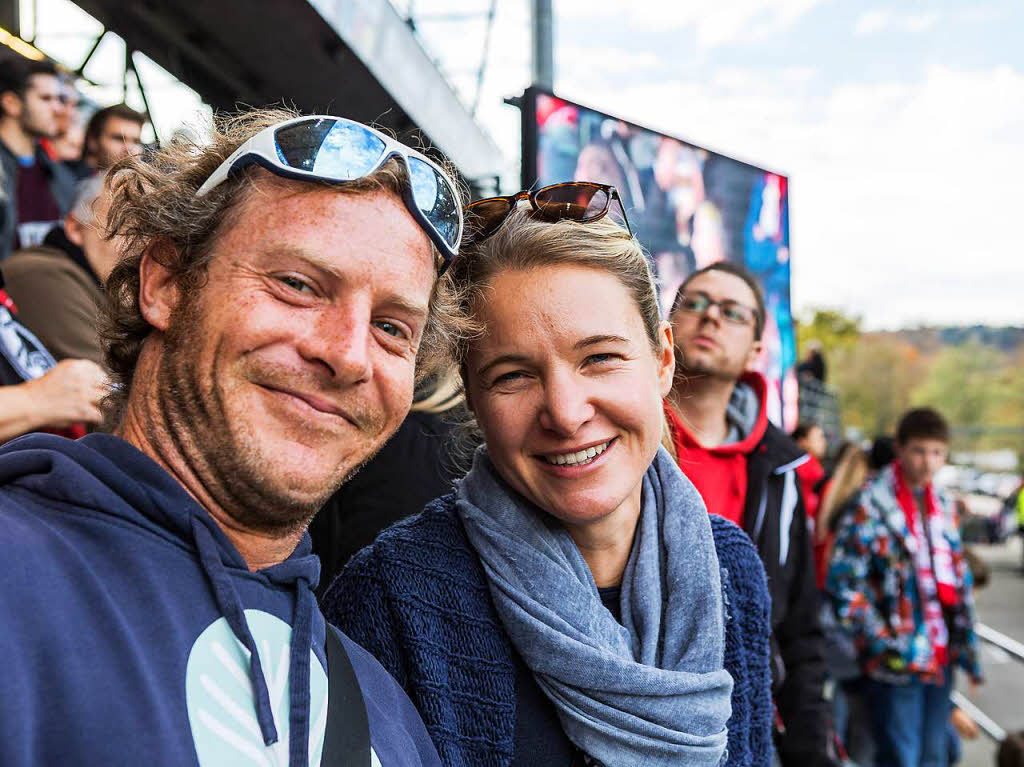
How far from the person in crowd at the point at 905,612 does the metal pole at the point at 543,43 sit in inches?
136

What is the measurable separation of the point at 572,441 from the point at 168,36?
567cm

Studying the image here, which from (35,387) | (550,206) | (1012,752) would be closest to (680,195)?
(550,206)

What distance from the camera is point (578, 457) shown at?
1759 millimetres

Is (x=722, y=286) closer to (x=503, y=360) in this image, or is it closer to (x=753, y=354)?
(x=753, y=354)

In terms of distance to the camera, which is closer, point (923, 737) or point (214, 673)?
point (214, 673)

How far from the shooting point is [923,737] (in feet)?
15.9

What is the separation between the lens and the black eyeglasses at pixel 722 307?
3104 mm

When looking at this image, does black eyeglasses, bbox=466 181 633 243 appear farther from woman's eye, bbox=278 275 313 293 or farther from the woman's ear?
woman's eye, bbox=278 275 313 293

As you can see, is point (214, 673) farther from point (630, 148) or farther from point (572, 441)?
point (630, 148)

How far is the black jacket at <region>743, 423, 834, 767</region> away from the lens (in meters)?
2.82

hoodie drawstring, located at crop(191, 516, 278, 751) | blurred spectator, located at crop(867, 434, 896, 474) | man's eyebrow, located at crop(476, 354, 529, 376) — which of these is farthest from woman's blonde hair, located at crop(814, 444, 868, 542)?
hoodie drawstring, located at crop(191, 516, 278, 751)

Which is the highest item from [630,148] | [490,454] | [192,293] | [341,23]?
[341,23]

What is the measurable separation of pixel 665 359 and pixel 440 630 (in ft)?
2.65

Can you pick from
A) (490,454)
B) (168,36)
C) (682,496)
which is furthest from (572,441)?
(168,36)
